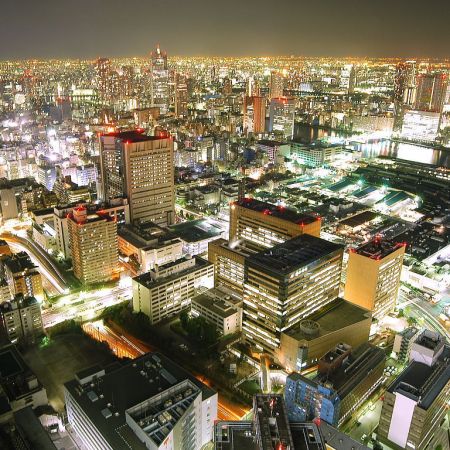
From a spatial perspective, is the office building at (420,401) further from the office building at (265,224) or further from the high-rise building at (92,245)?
the high-rise building at (92,245)

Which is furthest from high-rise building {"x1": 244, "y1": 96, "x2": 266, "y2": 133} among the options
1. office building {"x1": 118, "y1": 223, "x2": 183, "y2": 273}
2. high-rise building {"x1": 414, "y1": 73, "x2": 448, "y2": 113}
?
office building {"x1": 118, "y1": 223, "x2": 183, "y2": 273}

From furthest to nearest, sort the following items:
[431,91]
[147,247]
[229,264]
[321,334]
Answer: [431,91] → [147,247] → [229,264] → [321,334]

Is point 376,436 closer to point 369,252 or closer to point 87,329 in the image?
point 369,252

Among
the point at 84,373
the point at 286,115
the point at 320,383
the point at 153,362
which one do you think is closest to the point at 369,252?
the point at 320,383

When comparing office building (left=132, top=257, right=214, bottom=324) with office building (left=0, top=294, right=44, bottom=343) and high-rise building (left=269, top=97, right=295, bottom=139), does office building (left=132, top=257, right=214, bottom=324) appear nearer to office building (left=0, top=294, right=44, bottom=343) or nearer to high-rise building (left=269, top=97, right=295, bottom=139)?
office building (left=0, top=294, right=44, bottom=343)

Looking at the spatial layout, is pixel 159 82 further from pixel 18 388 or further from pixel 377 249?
pixel 18 388

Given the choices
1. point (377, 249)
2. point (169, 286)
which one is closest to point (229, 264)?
point (169, 286)

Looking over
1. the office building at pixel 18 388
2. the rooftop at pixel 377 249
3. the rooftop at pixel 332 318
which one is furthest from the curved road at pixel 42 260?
the rooftop at pixel 377 249
